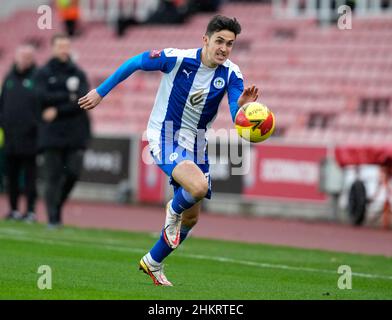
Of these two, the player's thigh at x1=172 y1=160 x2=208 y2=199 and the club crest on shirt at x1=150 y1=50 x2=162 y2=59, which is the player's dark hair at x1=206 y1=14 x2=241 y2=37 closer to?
the club crest on shirt at x1=150 y1=50 x2=162 y2=59

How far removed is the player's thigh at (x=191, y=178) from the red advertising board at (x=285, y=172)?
9.45 meters

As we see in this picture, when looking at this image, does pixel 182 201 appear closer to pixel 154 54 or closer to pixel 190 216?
pixel 190 216

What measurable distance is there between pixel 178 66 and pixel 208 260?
277cm

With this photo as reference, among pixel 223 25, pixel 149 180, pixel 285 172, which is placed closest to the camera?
pixel 223 25

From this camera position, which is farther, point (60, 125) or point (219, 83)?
point (60, 125)

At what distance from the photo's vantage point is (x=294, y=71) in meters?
23.7

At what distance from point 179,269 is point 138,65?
7.11ft

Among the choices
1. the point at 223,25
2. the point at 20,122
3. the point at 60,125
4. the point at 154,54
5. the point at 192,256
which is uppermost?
the point at 223,25

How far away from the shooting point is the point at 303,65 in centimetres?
2367

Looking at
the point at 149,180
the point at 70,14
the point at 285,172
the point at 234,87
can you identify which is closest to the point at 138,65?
the point at 234,87

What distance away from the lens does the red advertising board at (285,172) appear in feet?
60.8

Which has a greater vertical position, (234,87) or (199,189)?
(234,87)

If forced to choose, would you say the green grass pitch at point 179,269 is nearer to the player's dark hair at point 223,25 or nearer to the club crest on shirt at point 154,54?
the club crest on shirt at point 154,54

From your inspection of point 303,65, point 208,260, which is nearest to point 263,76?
point 303,65
